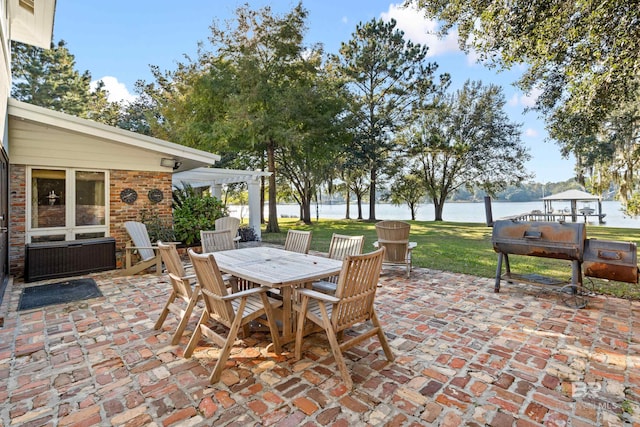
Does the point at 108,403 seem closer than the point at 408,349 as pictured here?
Yes

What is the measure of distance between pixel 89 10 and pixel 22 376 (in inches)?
446

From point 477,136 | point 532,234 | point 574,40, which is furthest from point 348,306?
point 477,136

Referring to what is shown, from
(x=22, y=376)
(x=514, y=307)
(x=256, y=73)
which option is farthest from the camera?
(x=256, y=73)

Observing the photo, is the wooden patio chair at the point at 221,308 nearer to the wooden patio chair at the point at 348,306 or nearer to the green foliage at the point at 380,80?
the wooden patio chair at the point at 348,306

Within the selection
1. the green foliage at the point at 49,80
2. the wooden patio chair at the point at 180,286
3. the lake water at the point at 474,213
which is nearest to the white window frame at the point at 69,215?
the wooden patio chair at the point at 180,286

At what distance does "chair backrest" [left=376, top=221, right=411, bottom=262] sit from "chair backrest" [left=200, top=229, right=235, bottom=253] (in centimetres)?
267

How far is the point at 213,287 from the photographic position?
2.68 meters

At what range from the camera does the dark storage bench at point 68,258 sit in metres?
5.39

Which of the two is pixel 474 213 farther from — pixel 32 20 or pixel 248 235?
pixel 32 20

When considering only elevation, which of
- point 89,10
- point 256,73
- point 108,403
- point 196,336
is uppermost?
point 89,10

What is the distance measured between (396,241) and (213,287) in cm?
384

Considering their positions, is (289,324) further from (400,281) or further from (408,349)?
(400,281)

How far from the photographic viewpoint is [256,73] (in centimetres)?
1170

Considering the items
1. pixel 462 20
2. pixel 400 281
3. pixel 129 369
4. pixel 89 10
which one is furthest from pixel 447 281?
pixel 89 10
